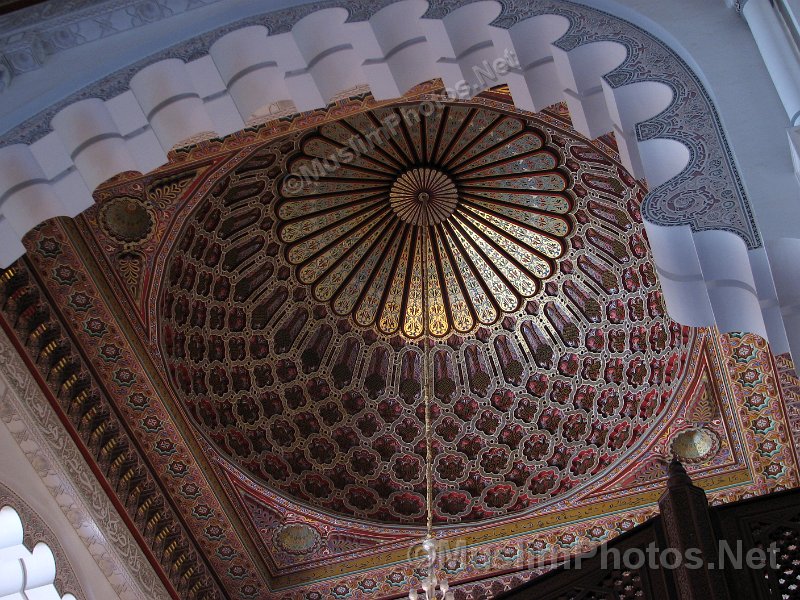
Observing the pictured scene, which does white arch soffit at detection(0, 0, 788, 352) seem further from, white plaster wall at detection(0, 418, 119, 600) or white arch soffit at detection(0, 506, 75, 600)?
white arch soffit at detection(0, 506, 75, 600)

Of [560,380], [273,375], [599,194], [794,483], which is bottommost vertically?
[794,483]

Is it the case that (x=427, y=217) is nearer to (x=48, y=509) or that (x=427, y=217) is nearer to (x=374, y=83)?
(x=48, y=509)

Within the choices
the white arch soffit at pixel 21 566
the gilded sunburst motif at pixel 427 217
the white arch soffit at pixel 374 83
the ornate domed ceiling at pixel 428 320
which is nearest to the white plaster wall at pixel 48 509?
the white arch soffit at pixel 21 566

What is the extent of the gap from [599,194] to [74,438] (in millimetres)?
3521

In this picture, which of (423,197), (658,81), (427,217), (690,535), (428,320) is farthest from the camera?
(428,320)

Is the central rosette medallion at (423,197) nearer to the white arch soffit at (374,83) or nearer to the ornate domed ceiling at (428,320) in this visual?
the ornate domed ceiling at (428,320)

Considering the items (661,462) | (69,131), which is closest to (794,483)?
(661,462)

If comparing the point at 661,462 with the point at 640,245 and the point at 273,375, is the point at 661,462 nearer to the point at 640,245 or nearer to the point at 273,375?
the point at 640,245

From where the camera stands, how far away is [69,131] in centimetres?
370

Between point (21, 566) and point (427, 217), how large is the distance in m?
3.42

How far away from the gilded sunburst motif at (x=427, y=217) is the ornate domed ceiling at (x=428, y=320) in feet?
0.05

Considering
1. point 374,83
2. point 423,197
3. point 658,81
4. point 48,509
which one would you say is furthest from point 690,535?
point 423,197

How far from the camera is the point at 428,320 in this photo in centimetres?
747

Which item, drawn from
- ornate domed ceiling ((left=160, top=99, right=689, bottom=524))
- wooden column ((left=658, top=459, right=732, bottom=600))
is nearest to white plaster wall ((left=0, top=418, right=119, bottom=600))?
ornate domed ceiling ((left=160, top=99, right=689, bottom=524))
